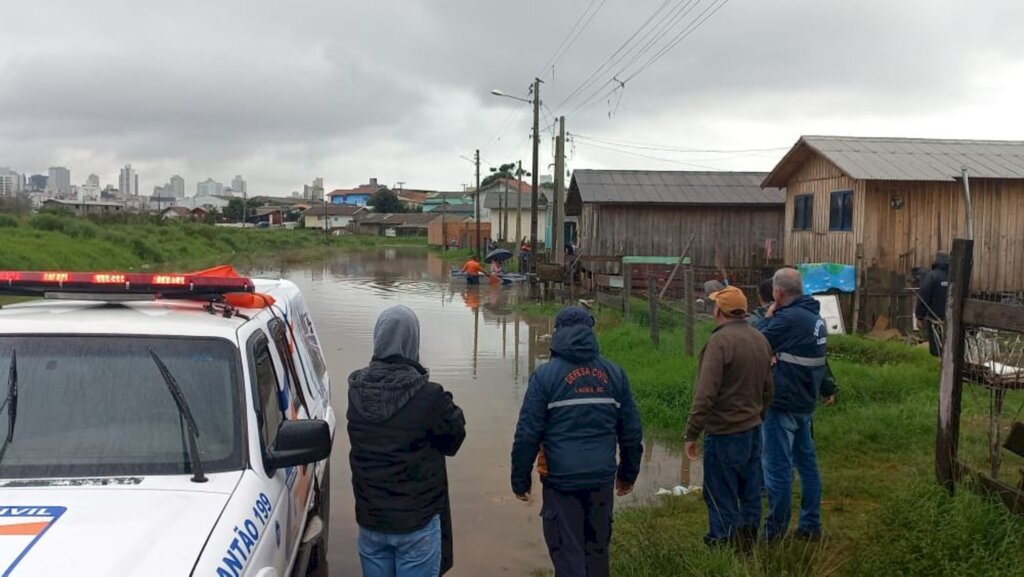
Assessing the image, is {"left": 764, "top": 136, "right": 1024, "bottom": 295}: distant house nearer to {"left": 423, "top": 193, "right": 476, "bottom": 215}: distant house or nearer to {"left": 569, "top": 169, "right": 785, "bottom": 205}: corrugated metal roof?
{"left": 569, "top": 169, "right": 785, "bottom": 205}: corrugated metal roof

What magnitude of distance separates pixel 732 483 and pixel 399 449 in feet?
7.92

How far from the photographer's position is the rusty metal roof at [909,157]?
703 inches

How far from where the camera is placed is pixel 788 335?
5691 millimetres

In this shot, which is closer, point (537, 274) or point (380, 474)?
point (380, 474)

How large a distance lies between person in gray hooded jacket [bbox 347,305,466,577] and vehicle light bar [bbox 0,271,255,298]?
97 cm

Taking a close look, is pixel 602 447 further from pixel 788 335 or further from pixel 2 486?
pixel 2 486

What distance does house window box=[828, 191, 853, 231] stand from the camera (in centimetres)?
1889

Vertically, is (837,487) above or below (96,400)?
below

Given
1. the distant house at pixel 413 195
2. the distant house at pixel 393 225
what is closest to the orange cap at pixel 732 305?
the distant house at pixel 393 225

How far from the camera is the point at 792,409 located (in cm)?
559

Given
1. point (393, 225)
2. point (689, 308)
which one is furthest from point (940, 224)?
point (393, 225)

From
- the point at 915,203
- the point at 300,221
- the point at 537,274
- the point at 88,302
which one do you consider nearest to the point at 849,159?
the point at 915,203

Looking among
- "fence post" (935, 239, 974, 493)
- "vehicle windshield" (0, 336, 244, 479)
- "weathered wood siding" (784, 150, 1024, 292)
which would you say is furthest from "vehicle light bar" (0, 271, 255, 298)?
"weathered wood siding" (784, 150, 1024, 292)

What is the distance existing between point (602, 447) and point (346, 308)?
19.1 metres
